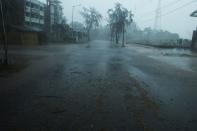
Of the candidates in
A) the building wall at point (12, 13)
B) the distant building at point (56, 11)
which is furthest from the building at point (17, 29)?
the distant building at point (56, 11)

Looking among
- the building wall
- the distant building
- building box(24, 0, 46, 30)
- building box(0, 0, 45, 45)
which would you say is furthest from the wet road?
the distant building

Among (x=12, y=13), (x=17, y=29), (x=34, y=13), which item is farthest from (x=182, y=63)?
(x=34, y=13)

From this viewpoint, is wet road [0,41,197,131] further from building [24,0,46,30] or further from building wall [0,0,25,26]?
building [24,0,46,30]

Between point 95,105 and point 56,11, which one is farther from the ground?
point 56,11

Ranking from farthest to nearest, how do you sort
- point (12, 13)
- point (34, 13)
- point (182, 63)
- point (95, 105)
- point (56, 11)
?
point (56, 11) < point (34, 13) < point (12, 13) < point (182, 63) < point (95, 105)

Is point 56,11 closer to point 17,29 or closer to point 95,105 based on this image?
point 17,29

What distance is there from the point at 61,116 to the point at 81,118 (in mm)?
478

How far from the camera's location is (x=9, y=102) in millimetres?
7281

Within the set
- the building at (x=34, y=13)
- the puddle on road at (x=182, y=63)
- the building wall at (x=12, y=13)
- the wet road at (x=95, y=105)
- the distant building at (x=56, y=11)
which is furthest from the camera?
the distant building at (x=56, y=11)

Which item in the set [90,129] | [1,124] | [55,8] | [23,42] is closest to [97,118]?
[90,129]

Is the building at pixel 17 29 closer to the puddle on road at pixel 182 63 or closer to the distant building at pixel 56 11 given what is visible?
the puddle on road at pixel 182 63

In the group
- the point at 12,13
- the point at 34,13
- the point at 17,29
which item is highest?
the point at 34,13

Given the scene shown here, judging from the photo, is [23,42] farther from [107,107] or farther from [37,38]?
[107,107]

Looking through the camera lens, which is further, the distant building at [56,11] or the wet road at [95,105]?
the distant building at [56,11]
